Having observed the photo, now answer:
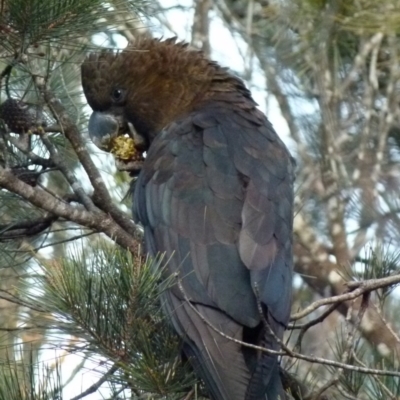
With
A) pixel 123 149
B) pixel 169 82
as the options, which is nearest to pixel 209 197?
pixel 123 149

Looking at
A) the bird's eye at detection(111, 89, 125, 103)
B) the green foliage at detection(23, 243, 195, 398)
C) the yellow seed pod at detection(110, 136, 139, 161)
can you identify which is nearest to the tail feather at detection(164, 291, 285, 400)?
the green foliage at detection(23, 243, 195, 398)

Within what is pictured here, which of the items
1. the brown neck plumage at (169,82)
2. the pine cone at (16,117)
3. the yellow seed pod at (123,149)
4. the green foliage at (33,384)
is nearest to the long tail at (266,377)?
the green foliage at (33,384)

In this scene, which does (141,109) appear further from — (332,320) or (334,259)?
(332,320)

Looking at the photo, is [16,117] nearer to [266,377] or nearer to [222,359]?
[222,359]

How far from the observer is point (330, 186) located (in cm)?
601

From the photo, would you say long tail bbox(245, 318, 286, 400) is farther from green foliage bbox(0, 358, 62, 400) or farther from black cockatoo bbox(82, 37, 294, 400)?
green foliage bbox(0, 358, 62, 400)

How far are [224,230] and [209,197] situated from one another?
0.18 m

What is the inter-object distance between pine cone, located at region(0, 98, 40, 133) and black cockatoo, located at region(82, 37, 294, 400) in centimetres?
44

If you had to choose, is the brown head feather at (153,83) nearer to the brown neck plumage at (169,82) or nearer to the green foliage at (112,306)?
the brown neck plumage at (169,82)

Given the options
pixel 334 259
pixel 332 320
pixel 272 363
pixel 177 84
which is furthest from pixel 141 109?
pixel 332 320

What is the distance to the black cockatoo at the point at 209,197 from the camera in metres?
2.66

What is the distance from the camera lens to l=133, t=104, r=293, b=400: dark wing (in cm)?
264

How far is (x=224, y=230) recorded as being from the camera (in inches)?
116

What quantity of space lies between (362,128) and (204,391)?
3.66m
